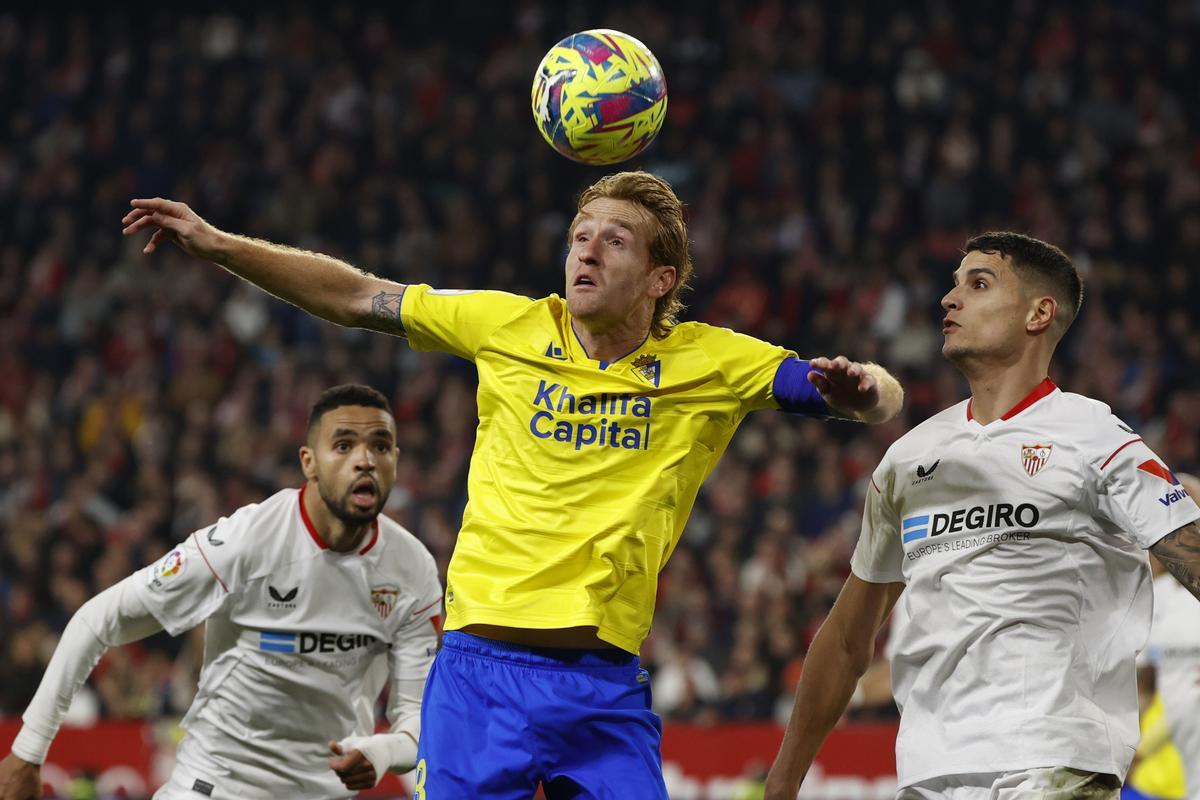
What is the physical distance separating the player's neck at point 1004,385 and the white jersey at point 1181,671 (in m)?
2.65

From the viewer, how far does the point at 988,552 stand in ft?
15.2

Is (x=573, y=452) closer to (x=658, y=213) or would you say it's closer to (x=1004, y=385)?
(x=658, y=213)

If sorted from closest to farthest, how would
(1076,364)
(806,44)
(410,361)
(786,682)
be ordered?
1. (786,682)
2. (1076,364)
3. (410,361)
4. (806,44)

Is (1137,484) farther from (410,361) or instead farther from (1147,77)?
(1147,77)

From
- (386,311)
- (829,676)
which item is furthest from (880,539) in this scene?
(386,311)

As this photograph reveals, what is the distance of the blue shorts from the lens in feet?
14.8

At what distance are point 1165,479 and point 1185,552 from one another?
0.72 ft

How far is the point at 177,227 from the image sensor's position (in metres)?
4.86

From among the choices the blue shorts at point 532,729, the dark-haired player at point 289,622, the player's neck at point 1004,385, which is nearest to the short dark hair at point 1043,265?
the player's neck at point 1004,385

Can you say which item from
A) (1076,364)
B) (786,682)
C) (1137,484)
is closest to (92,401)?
(786,682)

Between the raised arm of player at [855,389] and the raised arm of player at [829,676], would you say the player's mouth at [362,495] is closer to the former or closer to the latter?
the raised arm of player at [829,676]

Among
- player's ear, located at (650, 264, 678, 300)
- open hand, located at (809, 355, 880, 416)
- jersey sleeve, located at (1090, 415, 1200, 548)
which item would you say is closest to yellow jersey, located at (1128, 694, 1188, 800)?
jersey sleeve, located at (1090, 415, 1200, 548)

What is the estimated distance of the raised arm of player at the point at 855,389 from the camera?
4.49 m

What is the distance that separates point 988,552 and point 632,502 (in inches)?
41.6
